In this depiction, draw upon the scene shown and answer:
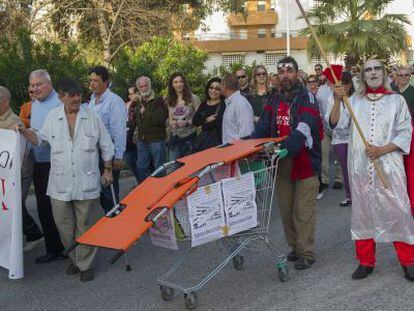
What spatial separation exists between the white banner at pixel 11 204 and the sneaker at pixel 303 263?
8.14ft

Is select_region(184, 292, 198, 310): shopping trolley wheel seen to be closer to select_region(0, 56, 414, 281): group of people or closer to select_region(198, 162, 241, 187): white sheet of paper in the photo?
select_region(198, 162, 241, 187): white sheet of paper

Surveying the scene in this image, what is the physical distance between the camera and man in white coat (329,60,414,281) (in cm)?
496

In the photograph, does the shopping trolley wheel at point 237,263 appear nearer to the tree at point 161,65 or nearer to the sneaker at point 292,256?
the sneaker at point 292,256

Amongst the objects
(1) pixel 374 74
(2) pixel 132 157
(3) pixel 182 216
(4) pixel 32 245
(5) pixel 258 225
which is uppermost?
(1) pixel 374 74

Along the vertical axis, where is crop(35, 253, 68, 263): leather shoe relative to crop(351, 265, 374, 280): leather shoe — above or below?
below

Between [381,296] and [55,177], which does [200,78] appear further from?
[381,296]

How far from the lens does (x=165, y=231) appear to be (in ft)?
14.4

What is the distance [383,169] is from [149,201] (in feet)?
6.52

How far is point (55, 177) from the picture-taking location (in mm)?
5555

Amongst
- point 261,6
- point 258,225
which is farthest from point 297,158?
point 261,6

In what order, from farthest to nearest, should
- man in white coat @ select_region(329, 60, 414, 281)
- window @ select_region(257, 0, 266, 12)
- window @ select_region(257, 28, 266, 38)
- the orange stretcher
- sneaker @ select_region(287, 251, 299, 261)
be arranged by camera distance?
window @ select_region(257, 28, 266, 38), window @ select_region(257, 0, 266, 12), sneaker @ select_region(287, 251, 299, 261), man in white coat @ select_region(329, 60, 414, 281), the orange stretcher

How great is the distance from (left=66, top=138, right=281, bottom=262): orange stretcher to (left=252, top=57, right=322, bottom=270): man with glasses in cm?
57

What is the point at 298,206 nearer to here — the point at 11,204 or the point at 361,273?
the point at 361,273

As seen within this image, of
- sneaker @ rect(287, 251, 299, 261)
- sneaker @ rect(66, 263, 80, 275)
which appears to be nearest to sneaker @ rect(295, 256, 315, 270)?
sneaker @ rect(287, 251, 299, 261)
